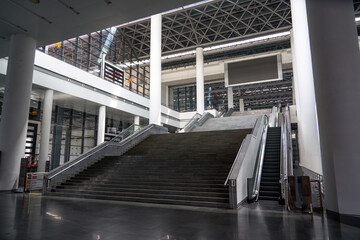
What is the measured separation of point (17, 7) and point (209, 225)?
33.0 feet

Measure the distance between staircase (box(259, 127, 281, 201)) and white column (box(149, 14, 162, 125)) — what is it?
949cm

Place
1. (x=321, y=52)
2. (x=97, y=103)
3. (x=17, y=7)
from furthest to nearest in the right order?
(x=97, y=103) < (x=17, y=7) < (x=321, y=52)

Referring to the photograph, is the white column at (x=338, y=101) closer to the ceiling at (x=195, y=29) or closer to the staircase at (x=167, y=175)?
the staircase at (x=167, y=175)

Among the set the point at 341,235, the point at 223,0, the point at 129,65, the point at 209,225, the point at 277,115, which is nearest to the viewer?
the point at 341,235

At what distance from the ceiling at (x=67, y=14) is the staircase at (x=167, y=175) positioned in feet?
20.2

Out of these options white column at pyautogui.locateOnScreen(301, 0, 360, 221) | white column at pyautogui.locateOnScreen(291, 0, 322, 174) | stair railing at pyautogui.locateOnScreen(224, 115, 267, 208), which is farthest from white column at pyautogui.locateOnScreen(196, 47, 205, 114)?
white column at pyautogui.locateOnScreen(301, 0, 360, 221)

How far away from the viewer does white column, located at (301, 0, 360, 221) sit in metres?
5.64

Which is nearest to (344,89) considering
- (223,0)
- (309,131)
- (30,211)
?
(30,211)

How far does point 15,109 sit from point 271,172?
10955 millimetres

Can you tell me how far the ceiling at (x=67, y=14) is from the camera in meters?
9.47

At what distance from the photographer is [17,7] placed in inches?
379

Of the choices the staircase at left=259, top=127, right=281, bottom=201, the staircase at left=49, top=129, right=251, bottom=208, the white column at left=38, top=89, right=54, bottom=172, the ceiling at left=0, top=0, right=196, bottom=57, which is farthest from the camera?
the white column at left=38, top=89, right=54, bottom=172

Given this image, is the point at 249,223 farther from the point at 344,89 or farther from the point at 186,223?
the point at 344,89

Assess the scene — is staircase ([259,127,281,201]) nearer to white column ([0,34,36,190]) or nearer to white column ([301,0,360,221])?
white column ([301,0,360,221])
